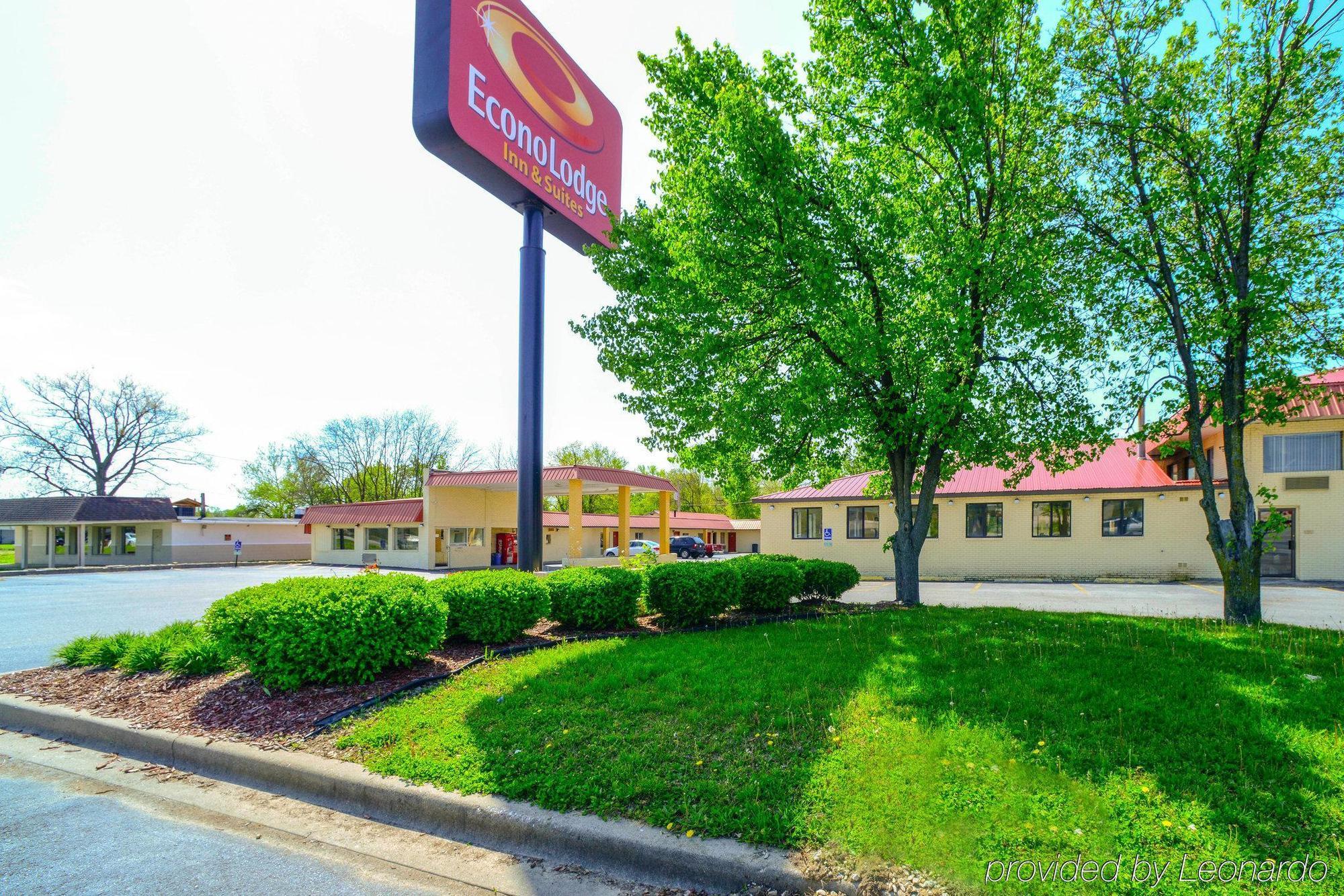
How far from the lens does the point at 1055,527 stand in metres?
22.0

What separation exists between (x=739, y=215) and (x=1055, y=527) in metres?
19.0

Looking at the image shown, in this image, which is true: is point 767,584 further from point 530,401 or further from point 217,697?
point 217,697

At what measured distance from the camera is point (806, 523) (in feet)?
86.6

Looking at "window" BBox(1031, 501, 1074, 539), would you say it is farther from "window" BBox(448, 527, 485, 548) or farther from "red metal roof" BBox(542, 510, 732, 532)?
"window" BBox(448, 527, 485, 548)

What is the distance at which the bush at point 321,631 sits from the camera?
5535mm

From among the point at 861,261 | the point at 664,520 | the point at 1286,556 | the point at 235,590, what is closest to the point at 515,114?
the point at 861,261

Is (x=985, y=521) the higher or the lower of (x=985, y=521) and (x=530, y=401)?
the lower

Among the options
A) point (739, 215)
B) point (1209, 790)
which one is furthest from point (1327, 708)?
point (739, 215)

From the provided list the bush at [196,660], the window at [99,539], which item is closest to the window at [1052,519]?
the bush at [196,660]

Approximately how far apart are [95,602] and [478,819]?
19102 mm

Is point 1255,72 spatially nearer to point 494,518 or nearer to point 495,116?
point 495,116

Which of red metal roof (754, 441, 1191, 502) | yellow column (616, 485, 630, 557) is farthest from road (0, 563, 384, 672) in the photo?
red metal roof (754, 441, 1191, 502)

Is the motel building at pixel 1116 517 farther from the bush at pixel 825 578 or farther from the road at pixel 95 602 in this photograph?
the road at pixel 95 602

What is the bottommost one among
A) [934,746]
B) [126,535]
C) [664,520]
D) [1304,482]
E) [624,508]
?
[126,535]
